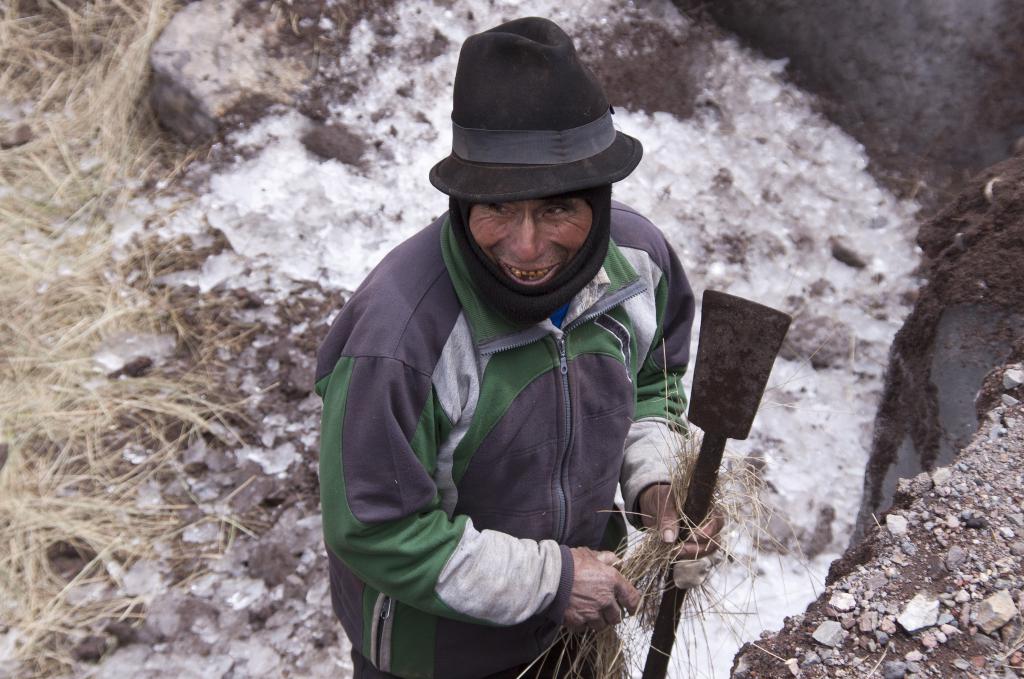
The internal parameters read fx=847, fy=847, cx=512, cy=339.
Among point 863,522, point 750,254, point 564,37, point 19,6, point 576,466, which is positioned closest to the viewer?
point 564,37

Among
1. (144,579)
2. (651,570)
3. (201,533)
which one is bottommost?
(144,579)

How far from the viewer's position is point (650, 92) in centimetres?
470

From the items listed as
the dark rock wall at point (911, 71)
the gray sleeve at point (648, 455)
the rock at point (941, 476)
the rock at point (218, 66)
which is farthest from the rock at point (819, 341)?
the rock at point (218, 66)

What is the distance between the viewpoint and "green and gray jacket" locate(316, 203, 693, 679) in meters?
1.60

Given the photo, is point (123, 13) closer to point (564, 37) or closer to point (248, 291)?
point (248, 291)

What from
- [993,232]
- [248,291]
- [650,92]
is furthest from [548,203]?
[650,92]

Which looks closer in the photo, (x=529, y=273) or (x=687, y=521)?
(x=529, y=273)

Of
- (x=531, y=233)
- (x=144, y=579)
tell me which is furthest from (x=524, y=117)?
(x=144, y=579)

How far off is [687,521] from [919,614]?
552 millimetres

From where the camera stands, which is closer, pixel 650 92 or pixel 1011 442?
pixel 1011 442

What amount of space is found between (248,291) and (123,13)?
211cm

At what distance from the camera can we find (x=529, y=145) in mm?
1552

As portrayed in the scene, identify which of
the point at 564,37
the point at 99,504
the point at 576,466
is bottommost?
the point at 99,504

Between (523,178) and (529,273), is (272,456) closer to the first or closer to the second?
(529,273)
